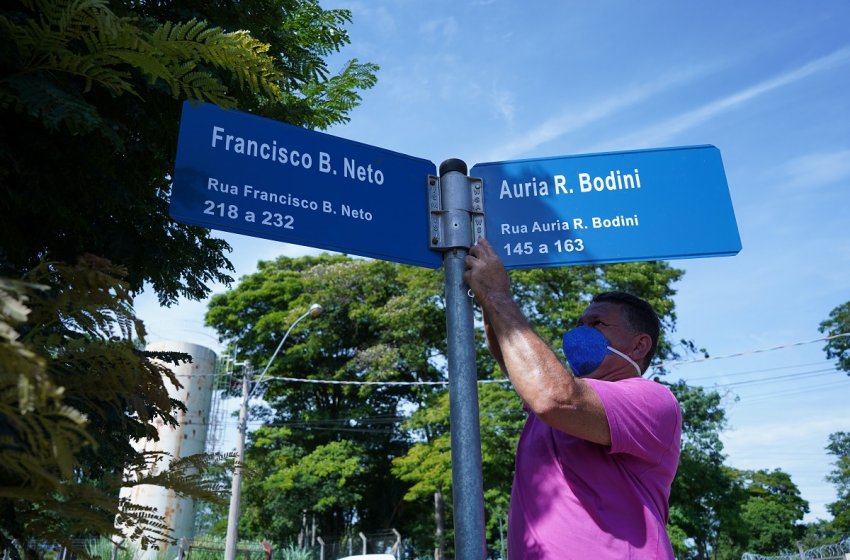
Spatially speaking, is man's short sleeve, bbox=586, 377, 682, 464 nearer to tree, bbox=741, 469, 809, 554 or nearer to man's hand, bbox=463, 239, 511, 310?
man's hand, bbox=463, 239, 511, 310

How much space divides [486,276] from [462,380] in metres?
0.40

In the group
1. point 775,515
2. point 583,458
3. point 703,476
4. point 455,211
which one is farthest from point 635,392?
point 775,515

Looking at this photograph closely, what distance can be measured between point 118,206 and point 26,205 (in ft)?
1.97

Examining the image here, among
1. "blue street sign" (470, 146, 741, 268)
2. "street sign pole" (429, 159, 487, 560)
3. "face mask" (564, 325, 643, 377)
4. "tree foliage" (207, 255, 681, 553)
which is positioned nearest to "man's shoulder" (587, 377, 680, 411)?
"face mask" (564, 325, 643, 377)

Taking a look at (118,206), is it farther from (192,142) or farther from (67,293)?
(67,293)

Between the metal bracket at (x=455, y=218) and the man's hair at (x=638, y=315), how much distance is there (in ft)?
1.94

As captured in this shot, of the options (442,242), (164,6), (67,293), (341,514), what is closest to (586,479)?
(442,242)

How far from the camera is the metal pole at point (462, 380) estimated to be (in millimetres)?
2150

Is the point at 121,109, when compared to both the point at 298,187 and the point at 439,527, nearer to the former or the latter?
the point at 298,187

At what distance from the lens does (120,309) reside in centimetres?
144

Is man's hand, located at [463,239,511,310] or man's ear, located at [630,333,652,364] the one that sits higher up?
man's hand, located at [463,239,511,310]

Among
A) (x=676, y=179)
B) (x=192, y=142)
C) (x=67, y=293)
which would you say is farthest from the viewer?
(x=676, y=179)

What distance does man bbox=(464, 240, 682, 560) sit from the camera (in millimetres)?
1896

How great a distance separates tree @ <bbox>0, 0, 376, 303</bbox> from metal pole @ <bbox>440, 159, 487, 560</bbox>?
2.71 feet
